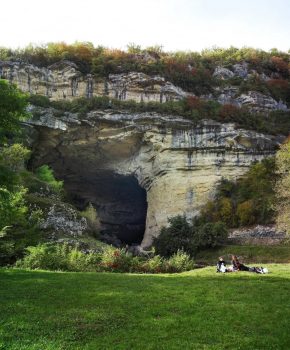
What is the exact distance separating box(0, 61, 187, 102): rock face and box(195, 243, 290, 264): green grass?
22.5m

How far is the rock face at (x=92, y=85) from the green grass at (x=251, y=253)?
2248cm

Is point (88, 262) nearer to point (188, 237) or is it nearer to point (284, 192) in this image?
point (284, 192)

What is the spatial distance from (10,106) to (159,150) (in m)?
35.0

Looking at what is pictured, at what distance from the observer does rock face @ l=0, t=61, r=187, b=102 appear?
52219 mm

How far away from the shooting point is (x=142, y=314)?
1051cm

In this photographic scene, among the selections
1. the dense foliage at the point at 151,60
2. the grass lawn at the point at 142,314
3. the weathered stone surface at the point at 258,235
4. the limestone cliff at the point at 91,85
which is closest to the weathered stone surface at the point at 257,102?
the limestone cliff at the point at 91,85

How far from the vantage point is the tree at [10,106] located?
50.0ft

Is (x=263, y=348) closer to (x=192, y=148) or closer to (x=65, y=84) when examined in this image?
(x=192, y=148)

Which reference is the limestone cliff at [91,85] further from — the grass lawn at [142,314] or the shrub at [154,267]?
the grass lawn at [142,314]

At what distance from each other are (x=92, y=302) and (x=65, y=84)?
44490 millimetres

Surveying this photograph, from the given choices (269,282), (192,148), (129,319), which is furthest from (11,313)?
(192,148)

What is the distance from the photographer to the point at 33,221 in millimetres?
27984

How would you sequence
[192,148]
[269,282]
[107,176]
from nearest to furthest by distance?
1. [269,282]
2. [192,148]
3. [107,176]

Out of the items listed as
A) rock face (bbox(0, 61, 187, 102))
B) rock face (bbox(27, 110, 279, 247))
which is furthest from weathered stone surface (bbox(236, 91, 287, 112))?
rock face (bbox(0, 61, 187, 102))
